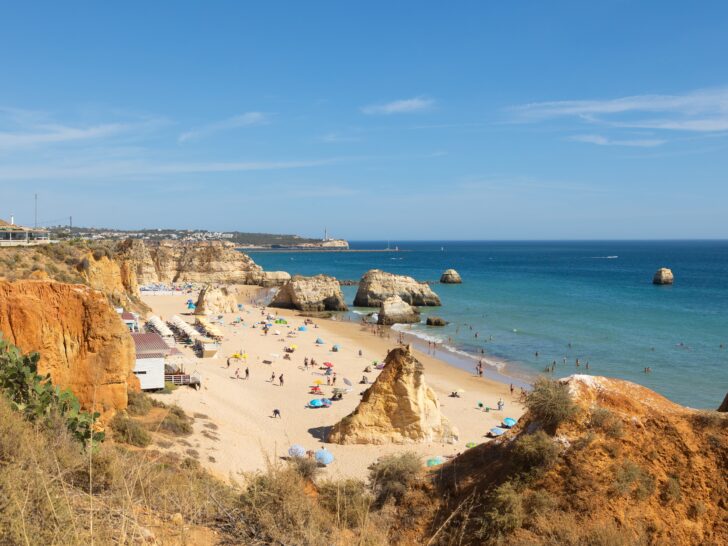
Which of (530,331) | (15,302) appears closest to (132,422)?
(15,302)

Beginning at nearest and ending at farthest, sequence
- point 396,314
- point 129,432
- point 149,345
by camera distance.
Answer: point 129,432 → point 149,345 → point 396,314

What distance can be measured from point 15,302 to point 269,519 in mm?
10180

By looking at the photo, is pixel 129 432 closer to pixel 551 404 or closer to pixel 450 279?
pixel 551 404

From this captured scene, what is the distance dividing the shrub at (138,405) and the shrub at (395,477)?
893cm

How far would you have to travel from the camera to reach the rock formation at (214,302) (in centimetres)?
4903

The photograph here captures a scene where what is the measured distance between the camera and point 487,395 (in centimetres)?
2828

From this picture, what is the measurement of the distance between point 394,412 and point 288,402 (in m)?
7.47

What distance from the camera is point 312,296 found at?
61875 mm

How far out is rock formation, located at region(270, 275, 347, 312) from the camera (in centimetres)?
6166

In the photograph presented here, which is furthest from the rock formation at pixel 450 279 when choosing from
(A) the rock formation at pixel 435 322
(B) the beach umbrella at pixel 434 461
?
(B) the beach umbrella at pixel 434 461

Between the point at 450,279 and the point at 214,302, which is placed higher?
the point at 450,279

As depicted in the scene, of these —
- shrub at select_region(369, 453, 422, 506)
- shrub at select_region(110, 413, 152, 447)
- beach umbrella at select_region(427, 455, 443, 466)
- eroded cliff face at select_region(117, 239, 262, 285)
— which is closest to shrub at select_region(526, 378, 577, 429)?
shrub at select_region(369, 453, 422, 506)

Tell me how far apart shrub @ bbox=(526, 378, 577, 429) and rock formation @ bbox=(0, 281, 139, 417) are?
10.1 m

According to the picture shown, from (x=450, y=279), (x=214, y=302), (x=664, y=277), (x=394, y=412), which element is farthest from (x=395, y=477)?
(x=664, y=277)
